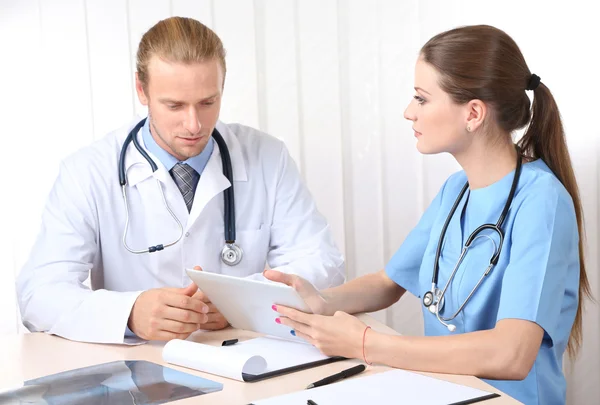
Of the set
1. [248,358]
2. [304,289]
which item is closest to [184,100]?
[304,289]

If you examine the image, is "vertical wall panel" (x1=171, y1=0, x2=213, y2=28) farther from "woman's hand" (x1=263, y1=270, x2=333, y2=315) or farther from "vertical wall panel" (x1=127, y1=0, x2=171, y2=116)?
"woman's hand" (x1=263, y1=270, x2=333, y2=315)

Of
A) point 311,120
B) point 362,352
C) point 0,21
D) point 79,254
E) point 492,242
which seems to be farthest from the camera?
point 311,120

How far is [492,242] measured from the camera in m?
1.51

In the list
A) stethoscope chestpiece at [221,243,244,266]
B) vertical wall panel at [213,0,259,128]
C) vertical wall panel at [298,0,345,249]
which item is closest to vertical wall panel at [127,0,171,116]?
vertical wall panel at [213,0,259,128]


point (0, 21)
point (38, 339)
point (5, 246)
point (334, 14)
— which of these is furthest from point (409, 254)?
point (0, 21)

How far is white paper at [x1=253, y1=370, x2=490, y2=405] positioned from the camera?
1.11 meters

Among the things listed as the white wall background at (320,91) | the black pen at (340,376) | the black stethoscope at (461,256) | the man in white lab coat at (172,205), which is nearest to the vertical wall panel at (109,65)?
the white wall background at (320,91)

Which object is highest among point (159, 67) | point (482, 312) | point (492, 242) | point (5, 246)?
point (159, 67)

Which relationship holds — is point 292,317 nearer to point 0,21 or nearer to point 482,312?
point 482,312

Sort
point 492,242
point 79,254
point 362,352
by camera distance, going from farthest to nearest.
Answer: point 79,254 < point 492,242 < point 362,352

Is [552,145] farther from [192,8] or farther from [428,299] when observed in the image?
[192,8]

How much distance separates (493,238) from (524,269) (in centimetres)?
14

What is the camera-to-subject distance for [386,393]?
114 centimetres

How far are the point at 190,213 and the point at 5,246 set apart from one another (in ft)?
3.08
